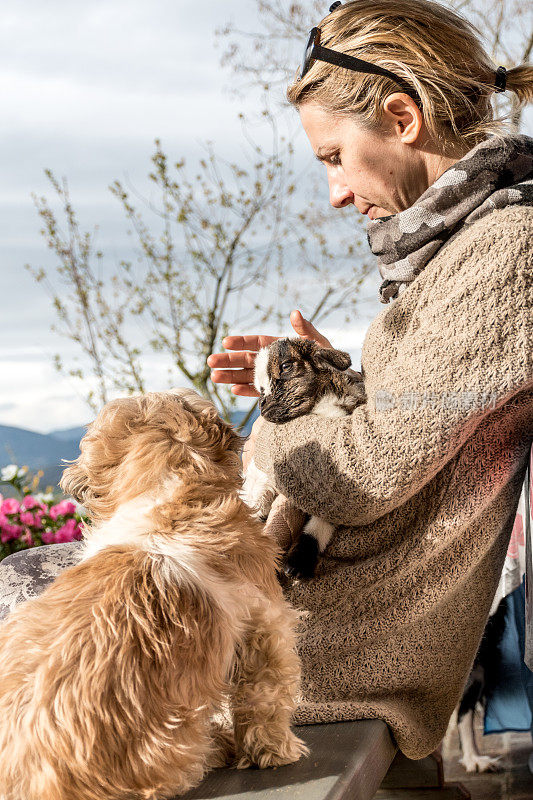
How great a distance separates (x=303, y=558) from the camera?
2.07 metres

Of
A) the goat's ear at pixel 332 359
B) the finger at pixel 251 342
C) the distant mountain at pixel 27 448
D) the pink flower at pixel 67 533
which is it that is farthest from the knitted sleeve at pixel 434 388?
the distant mountain at pixel 27 448

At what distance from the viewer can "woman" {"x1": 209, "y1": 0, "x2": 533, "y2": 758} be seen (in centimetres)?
179

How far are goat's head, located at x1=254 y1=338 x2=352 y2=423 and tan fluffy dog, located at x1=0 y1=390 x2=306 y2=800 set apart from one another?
0.38 meters

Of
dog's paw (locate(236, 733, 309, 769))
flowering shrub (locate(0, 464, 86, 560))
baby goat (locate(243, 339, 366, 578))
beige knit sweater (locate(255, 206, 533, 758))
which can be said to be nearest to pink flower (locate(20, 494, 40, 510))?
flowering shrub (locate(0, 464, 86, 560))

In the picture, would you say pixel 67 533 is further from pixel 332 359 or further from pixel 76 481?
pixel 76 481

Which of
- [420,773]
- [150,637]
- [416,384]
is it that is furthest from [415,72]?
[420,773]

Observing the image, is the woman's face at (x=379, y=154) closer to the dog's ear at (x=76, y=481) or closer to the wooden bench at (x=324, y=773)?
the dog's ear at (x=76, y=481)

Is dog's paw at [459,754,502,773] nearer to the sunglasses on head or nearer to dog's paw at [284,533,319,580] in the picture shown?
dog's paw at [284,533,319,580]

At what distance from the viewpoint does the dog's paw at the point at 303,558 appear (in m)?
2.06

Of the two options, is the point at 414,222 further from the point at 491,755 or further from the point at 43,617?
the point at 491,755

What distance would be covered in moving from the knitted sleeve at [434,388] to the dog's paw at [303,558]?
16 centimetres

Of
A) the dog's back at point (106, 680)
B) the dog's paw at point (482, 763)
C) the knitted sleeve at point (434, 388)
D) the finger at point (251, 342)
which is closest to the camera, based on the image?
the dog's back at point (106, 680)

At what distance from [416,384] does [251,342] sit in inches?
35.9

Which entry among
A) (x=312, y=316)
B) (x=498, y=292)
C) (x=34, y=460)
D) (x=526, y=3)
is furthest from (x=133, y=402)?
(x=526, y=3)
